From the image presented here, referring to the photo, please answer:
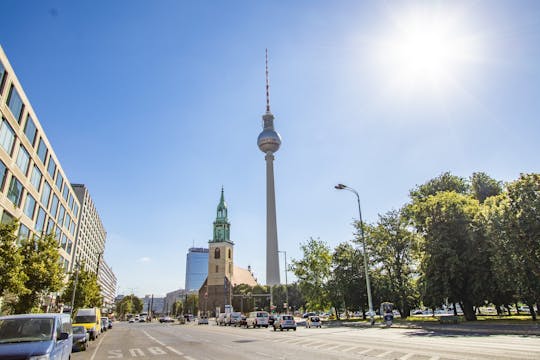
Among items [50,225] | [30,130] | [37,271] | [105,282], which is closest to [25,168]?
[30,130]

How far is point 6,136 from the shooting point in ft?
97.8

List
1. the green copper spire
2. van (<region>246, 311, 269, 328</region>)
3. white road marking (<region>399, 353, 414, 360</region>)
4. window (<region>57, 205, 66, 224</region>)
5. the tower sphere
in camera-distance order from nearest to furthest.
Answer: white road marking (<region>399, 353, 414, 360</region>)
van (<region>246, 311, 269, 328</region>)
window (<region>57, 205, 66, 224</region>)
the green copper spire
the tower sphere

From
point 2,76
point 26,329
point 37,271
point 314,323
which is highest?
point 2,76

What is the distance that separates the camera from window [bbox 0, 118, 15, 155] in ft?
94.8

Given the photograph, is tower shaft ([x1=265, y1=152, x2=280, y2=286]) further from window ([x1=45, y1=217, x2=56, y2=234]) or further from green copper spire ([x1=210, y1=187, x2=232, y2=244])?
window ([x1=45, y1=217, x2=56, y2=234])

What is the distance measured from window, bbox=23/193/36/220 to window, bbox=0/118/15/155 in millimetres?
8028

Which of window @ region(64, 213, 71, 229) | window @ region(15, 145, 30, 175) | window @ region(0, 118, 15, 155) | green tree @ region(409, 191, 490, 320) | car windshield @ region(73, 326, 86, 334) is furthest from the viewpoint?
window @ region(64, 213, 71, 229)

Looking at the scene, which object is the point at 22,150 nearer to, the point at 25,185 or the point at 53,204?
the point at 25,185

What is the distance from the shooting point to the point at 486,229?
30.4 m

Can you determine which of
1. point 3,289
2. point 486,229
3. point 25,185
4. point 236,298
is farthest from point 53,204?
point 236,298

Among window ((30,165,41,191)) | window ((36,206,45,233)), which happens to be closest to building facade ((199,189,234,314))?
window ((36,206,45,233))

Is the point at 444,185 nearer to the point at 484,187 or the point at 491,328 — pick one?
the point at 484,187

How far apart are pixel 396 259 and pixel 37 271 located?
4139 centimetres

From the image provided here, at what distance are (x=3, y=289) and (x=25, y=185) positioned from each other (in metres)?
19.2
